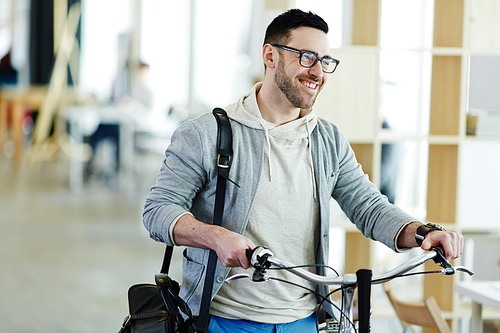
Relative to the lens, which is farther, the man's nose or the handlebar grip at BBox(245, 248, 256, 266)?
the man's nose

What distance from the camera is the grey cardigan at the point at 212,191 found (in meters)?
1.62

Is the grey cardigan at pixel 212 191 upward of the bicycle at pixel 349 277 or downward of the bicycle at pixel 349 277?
upward

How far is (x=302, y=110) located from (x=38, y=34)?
1240cm

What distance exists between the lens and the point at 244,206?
5.46 ft

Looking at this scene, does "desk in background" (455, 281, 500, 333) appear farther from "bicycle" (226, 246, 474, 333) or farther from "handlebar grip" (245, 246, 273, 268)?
"handlebar grip" (245, 246, 273, 268)

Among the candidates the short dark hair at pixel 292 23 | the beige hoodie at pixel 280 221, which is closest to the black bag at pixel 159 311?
the beige hoodie at pixel 280 221

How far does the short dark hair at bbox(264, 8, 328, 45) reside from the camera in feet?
5.63

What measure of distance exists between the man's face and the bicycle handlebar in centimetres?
56

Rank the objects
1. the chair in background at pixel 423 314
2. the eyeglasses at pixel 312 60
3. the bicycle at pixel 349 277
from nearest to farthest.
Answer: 1. the bicycle at pixel 349 277
2. the eyeglasses at pixel 312 60
3. the chair in background at pixel 423 314

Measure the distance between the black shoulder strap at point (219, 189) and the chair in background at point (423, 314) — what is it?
94 cm

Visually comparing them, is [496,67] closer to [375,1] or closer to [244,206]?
[375,1]

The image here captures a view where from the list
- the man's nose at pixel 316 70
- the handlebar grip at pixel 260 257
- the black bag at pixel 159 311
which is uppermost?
the man's nose at pixel 316 70

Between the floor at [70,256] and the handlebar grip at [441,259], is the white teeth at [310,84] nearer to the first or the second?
the handlebar grip at [441,259]

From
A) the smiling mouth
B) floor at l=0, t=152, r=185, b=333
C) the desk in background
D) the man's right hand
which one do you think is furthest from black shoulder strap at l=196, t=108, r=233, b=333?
floor at l=0, t=152, r=185, b=333
